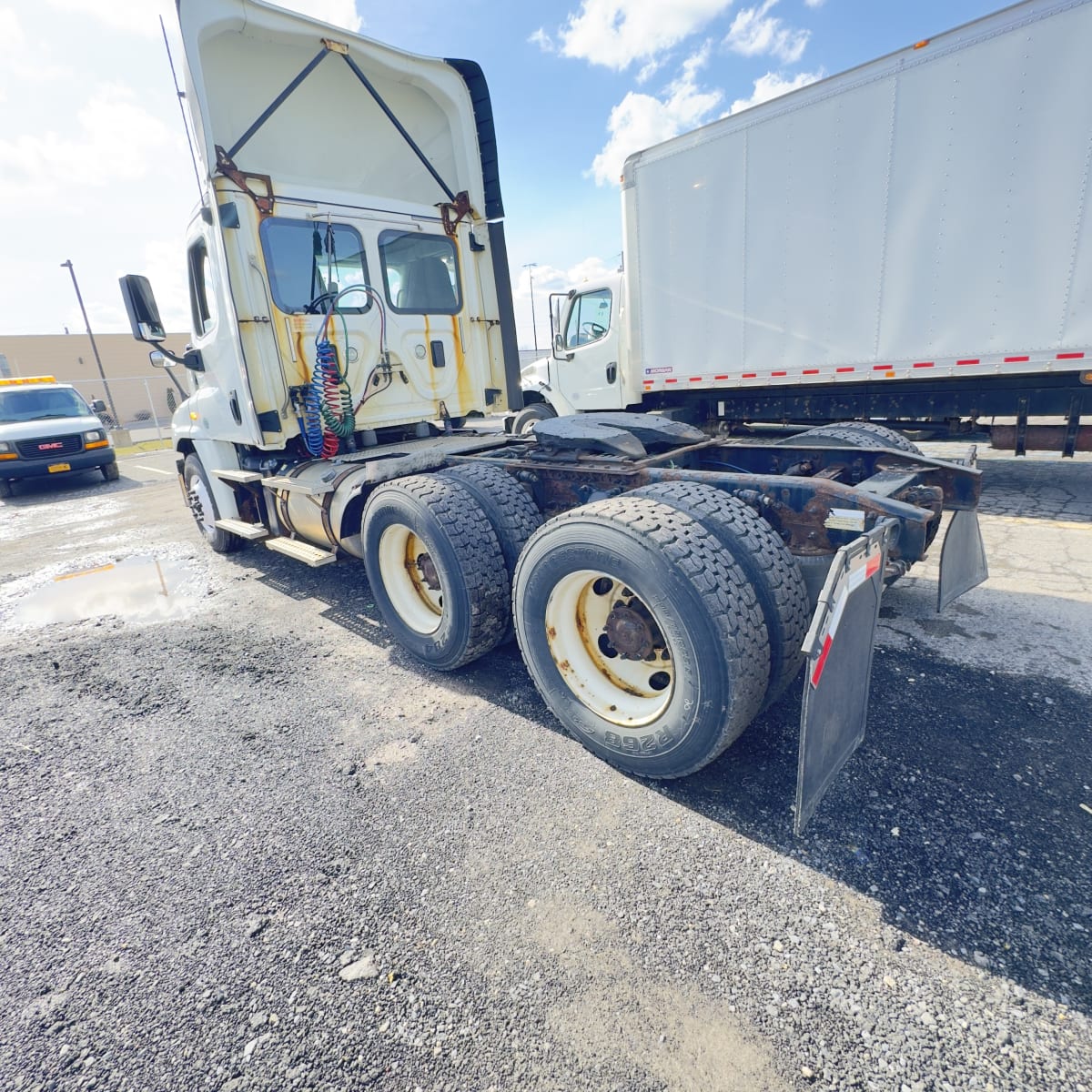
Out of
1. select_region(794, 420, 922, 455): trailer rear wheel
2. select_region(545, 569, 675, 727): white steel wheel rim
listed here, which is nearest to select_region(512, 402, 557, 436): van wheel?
select_region(794, 420, 922, 455): trailer rear wheel

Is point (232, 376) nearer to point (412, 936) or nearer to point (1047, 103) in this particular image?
point (412, 936)

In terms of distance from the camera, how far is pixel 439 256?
5.27 meters

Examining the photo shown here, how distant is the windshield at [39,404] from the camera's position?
12.0m

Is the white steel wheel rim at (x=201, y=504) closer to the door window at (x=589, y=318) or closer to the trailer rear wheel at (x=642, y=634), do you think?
the trailer rear wheel at (x=642, y=634)

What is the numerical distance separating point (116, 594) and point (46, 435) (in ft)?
26.9

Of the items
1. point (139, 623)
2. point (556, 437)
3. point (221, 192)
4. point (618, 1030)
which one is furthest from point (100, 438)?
point (618, 1030)

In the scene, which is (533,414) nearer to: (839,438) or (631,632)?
(839,438)

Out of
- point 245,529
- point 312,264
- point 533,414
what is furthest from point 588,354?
point 245,529

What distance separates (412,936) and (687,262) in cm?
741

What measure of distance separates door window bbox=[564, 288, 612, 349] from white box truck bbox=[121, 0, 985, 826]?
142 inches

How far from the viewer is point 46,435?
11.2 m

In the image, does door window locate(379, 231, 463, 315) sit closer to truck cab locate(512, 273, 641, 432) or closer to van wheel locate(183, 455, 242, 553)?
van wheel locate(183, 455, 242, 553)

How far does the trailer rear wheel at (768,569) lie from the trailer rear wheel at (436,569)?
114 centimetres

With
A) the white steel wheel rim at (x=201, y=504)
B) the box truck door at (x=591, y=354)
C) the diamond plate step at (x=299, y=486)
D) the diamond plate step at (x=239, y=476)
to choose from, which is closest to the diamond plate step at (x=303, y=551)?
the diamond plate step at (x=299, y=486)
